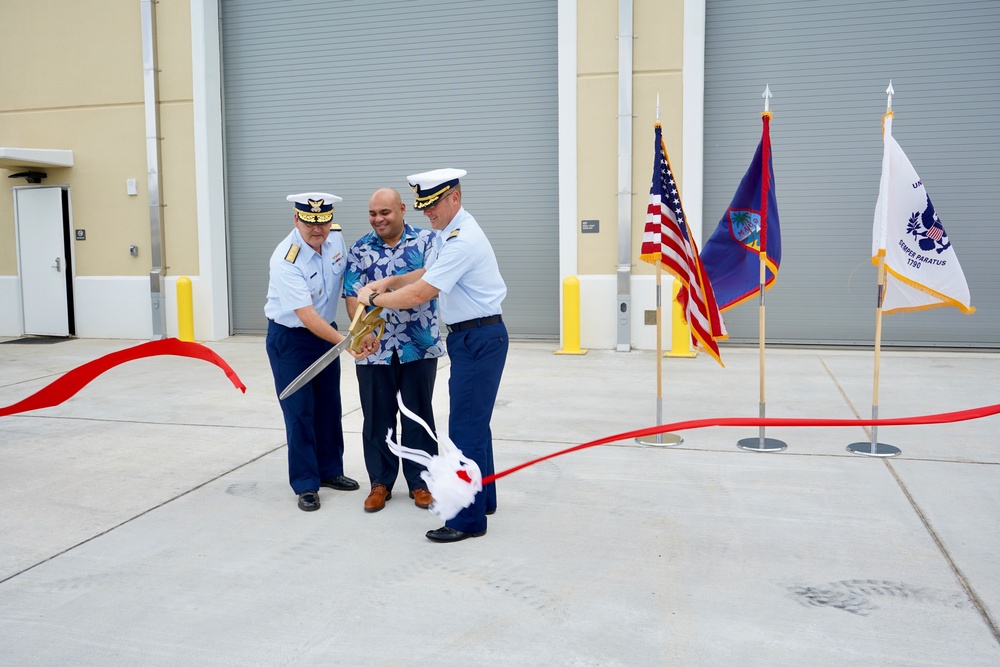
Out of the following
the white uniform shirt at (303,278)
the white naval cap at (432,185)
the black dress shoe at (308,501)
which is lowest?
the black dress shoe at (308,501)

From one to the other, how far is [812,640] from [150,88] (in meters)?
12.1

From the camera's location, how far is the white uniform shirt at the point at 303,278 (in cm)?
449

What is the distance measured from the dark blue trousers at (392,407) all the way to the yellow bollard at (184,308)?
8.51 metres

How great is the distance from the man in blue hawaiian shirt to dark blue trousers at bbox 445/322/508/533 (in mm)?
400

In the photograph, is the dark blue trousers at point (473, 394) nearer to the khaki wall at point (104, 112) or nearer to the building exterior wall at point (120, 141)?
the building exterior wall at point (120, 141)

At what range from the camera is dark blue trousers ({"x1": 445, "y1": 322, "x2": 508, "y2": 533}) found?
13.5 ft

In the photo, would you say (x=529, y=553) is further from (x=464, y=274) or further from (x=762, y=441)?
(x=762, y=441)

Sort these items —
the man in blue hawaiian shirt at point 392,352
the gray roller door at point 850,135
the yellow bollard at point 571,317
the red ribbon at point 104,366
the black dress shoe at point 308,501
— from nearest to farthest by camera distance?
the red ribbon at point 104,366
the man in blue hawaiian shirt at point 392,352
the black dress shoe at point 308,501
the gray roller door at point 850,135
the yellow bollard at point 571,317

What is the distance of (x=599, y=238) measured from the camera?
426 inches

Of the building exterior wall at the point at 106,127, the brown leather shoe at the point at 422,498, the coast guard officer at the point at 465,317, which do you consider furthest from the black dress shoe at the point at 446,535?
the building exterior wall at the point at 106,127

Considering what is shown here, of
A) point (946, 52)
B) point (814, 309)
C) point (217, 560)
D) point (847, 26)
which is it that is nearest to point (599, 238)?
point (814, 309)

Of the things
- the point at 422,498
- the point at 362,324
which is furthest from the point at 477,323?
the point at 422,498

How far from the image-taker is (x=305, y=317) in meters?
4.47

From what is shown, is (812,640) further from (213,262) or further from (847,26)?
(213,262)
